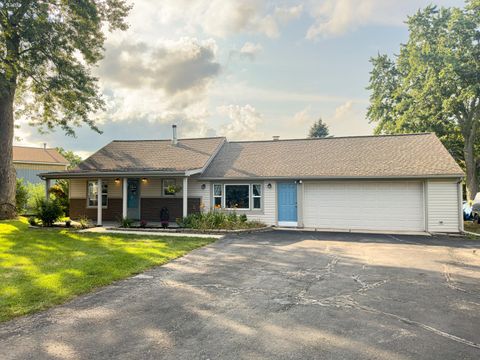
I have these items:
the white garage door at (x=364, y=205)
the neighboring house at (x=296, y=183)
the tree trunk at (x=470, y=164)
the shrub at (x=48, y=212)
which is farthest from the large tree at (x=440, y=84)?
the shrub at (x=48, y=212)

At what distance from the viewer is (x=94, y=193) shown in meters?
17.6

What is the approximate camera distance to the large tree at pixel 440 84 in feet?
78.2

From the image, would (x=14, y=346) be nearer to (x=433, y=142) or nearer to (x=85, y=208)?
(x=85, y=208)

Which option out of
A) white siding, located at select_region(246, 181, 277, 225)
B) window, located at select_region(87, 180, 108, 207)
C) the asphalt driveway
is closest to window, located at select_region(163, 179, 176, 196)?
window, located at select_region(87, 180, 108, 207)

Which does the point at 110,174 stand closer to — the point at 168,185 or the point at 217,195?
the point at 168,185

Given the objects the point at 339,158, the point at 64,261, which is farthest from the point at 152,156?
the point at 339,158

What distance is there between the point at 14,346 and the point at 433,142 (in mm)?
18981

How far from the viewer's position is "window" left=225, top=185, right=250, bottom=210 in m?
15.8

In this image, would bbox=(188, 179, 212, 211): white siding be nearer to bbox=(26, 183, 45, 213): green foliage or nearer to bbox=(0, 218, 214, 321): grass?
bbox=(0, 218, 214, 321): grass

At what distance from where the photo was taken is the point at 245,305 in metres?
5.22

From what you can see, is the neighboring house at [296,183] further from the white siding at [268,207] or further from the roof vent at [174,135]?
the roof vent at [174,135]

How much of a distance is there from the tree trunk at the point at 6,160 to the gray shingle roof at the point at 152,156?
14.7 ft

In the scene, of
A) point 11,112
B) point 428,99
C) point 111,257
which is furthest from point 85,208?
Result: point 428,99

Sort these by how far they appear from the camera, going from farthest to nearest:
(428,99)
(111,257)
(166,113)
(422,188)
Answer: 1. (428,99)
2. (166,113)
3. (422,188)
4. (111,257)
